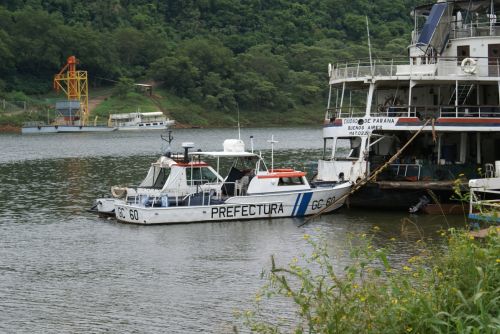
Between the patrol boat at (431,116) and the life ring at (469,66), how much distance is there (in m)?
0.04

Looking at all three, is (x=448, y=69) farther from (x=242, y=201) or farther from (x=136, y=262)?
(x=136, y=262)

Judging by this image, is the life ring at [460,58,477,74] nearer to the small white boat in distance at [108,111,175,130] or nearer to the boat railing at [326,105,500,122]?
the boat railing at [326,105,500,122]

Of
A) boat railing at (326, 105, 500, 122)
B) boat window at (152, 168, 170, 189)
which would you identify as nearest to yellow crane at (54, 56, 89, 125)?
boat window at (152, 168, 170, 189)

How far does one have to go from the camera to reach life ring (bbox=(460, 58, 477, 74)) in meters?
35.2

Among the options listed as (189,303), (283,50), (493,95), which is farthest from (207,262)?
(283,50)

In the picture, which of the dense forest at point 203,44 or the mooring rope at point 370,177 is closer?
the mooring rope at point 370,177

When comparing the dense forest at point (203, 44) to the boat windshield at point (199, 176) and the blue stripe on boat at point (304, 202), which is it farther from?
the blue stripe on boat at point (304, 202)

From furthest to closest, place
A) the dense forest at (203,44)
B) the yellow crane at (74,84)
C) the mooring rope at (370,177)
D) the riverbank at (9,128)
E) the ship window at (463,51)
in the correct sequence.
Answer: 1. the dense forest at (203,44)
2. the yellow crane at (74,84)
3. the riverbank at (9,128)
4. the ship window at (463,51)
5. the mooring rope at (370,177)

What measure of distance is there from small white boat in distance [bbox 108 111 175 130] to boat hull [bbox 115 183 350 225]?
104200mm

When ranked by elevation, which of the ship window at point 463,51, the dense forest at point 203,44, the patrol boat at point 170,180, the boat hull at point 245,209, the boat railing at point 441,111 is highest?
the dense forest at point 203,44

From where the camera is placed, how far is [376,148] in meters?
38.8

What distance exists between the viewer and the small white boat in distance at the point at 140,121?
453 feet

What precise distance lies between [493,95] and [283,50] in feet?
464

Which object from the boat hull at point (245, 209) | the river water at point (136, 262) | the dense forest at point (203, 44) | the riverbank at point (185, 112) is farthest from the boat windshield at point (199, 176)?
the dense forest at point (203, 44)
